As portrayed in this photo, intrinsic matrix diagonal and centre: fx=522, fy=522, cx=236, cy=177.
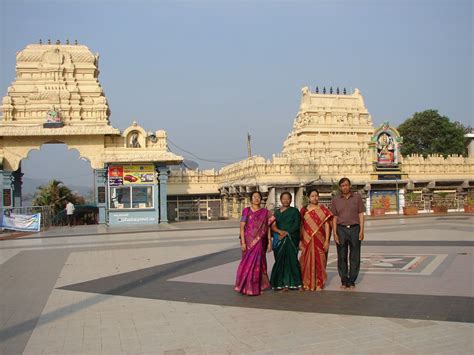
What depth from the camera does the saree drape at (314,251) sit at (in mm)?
7727

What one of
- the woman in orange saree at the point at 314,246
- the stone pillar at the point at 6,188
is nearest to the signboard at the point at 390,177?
the stone pillar at the point at 6,188

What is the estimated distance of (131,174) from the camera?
997 inches

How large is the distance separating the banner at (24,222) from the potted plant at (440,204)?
22.5m

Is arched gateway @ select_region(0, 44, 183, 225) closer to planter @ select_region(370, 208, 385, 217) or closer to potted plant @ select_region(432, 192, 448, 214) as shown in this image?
planter @ select_region(370, 208, 385, 217)

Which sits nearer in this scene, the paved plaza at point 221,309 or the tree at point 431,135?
the paved plaza at point 221,309

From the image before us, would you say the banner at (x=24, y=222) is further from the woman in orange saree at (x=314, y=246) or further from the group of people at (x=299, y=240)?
the woman in orange saree at (x=314, y=246)

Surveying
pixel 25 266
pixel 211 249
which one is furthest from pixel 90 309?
pixel 211 249

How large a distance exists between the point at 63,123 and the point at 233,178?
11.2 metres

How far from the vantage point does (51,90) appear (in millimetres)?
28234

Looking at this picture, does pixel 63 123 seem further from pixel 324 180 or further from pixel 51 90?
pixel 324 180

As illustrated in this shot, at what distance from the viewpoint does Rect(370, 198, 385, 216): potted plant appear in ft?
100

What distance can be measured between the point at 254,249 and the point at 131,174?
18.5 metres

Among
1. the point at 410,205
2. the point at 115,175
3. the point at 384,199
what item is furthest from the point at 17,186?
the point at 410,205

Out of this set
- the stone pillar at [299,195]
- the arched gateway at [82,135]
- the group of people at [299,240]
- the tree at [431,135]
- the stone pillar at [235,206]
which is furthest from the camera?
the tree at [431,135]
